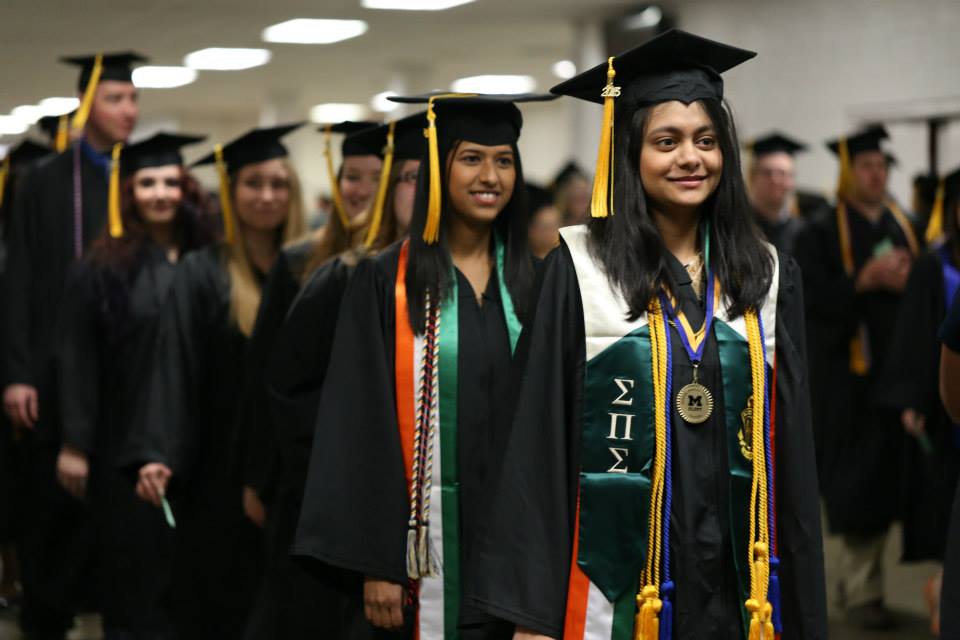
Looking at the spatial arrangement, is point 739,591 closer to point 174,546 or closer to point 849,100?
point 174,546

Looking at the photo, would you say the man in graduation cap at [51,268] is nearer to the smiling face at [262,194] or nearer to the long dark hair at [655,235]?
the smiling face at [262,194]

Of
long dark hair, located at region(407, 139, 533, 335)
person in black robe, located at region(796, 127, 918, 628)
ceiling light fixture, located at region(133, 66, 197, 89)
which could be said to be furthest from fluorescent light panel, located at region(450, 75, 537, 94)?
long dark hair, located at region(407, 139, 533, 335)

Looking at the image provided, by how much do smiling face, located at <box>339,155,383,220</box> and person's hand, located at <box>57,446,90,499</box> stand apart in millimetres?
1389

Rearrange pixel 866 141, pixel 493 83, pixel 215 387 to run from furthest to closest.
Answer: pixel 493 83, pixel 866 141, pixel 215 387

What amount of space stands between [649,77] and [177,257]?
3153 millimetres

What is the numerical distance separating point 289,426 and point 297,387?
0.36 ft

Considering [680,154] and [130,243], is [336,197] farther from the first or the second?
[680,154]

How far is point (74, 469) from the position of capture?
5.21 meters

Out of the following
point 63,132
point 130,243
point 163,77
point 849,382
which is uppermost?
point 163,77

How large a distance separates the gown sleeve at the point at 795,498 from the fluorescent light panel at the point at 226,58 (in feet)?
40.5

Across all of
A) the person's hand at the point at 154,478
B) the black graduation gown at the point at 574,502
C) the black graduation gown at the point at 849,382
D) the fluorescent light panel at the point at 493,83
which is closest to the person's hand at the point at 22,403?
the person's hand at the point at 154,478

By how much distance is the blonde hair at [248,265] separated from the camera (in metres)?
4.96

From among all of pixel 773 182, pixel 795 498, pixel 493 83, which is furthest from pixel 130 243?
pixel 493 83

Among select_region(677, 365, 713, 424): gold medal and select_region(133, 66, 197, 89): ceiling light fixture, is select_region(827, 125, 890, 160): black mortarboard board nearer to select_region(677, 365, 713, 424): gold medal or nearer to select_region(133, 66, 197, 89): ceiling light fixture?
select_region(677, 365, 713, 424): gold medal
